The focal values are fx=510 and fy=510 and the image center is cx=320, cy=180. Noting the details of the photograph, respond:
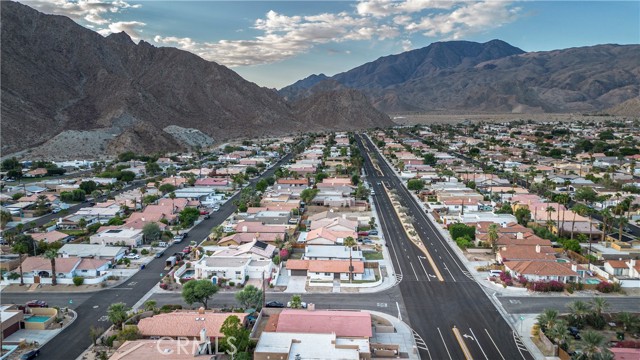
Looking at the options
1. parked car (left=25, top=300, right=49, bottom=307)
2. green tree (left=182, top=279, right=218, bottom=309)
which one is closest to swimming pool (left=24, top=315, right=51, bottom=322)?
parked car (left=25, top=300, right=49, bottom=307)

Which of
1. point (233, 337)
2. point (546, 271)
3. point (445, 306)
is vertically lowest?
point (445, 306)

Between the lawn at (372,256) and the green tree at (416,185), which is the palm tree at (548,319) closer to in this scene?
the lawn at (372,256)

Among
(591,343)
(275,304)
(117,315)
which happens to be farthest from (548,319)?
(117,315)

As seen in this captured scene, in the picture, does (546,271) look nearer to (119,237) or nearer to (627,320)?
(627,320)

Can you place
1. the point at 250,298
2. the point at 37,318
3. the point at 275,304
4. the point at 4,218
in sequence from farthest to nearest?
the point at 4,218 → the point at 275,304 → the point at 250,298 → the point at 37,318

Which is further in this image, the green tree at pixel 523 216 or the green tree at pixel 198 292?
the green tree at pixel 523 216

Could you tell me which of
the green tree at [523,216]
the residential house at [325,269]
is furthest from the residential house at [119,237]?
the green tree at [523,216]
